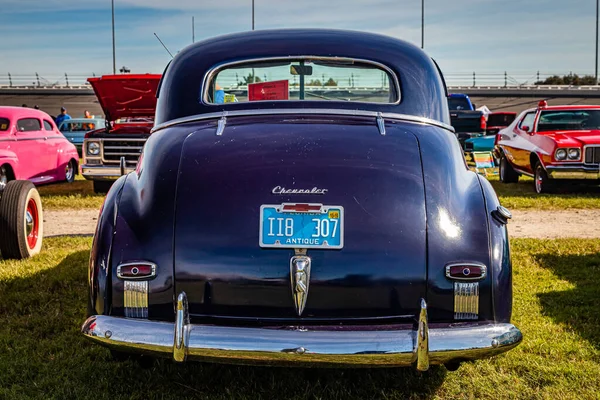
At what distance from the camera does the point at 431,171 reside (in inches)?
122

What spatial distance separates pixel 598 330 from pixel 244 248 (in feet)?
8.18

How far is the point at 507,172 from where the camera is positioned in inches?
525

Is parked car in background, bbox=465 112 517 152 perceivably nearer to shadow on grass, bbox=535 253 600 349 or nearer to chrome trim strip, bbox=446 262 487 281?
shadow on grass, bbox=535 253 600 349

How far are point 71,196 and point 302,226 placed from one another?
30.0ft

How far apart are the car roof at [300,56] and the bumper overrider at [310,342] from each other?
1.19m

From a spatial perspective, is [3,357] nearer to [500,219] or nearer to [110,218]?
[110,218]

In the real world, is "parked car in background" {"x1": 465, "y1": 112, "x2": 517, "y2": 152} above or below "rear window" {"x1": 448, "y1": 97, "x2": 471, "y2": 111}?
below

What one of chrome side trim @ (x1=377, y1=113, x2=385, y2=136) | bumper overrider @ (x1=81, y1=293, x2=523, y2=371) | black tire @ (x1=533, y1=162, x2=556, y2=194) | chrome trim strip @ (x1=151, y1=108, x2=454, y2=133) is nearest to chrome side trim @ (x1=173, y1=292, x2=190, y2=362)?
bumper overrider @ (x1=81, y1=293, x2=523, y2=371)

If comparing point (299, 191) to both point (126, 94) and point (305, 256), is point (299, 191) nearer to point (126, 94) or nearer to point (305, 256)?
point (305, 256)

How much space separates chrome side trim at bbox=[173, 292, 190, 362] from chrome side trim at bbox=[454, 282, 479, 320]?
1.08 m

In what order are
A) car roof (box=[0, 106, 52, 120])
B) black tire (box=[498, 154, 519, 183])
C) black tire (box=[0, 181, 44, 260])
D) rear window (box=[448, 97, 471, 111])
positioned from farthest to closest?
rear window (box=[448, 97, 471, 111])
black tire (box=[498, 154, 519, 183])
car roof (box=[0, 106, 52, 120])
black tire (box=[0, 181, 44, 260])

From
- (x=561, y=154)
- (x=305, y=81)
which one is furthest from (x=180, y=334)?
(x=561, y=154)

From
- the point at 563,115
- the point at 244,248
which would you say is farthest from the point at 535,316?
the point at 563,115

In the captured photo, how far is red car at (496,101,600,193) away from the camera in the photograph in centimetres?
1080
